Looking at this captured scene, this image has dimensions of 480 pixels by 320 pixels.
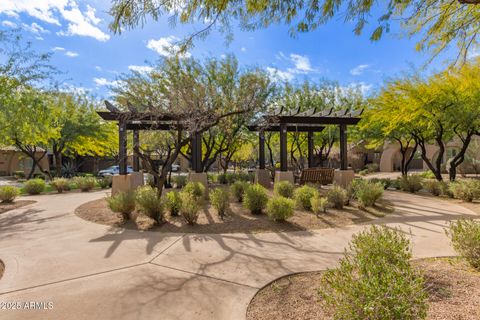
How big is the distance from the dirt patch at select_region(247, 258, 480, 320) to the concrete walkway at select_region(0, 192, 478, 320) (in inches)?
7.4

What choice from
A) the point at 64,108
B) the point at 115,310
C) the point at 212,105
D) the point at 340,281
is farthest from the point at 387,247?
the point at 64,108

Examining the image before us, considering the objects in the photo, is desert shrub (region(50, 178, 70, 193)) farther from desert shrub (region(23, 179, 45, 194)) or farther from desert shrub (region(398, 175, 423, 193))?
desert shrub (region(398, 175, 423, 193))

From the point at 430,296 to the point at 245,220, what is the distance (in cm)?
444

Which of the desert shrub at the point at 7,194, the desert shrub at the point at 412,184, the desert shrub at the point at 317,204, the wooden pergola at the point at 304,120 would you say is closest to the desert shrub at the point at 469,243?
the desert shrub at the point at 317,204

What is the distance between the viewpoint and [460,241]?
338 cm

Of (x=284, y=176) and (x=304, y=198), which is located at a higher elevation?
(x=284, y=176)

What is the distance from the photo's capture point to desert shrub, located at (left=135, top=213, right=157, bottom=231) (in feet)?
20.2

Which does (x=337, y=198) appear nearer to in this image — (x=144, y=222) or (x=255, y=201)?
(x=255, y=201)

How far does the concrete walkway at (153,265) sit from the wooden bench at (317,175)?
581cm

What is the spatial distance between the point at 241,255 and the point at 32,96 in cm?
966

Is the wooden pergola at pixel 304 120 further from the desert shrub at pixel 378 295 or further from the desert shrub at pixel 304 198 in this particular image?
the desert shrub at pixel 378 295

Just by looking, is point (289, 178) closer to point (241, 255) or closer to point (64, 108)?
point (241, 255)

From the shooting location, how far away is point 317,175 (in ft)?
41.4

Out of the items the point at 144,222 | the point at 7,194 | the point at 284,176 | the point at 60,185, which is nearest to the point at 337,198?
the point at 284,176
